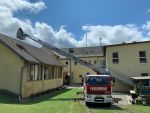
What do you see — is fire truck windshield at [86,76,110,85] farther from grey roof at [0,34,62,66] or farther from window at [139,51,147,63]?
window at [139,51,147,63]

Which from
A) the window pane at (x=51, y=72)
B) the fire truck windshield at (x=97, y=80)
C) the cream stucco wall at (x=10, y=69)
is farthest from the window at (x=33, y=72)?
the fire truck windshield at (x=97, y=80)

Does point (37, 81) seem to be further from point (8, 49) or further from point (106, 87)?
point (106, 87)

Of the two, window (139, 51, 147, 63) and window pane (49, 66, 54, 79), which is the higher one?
window (139, 51, 147, 63)

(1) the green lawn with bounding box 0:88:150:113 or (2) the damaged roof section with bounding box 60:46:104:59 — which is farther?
(2) the damaged roof section with bounding box 60:46:104:59

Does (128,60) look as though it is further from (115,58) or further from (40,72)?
(40,72)

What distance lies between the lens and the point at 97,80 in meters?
18.5

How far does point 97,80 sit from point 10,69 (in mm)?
8632

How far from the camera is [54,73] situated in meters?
34.4

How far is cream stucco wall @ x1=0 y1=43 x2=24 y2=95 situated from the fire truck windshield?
22.3 feet

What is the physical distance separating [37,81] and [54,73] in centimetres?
902

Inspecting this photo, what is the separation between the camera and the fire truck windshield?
59.8ft

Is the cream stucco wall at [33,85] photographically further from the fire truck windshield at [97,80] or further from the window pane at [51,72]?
the fire truck windshield at [97,80]

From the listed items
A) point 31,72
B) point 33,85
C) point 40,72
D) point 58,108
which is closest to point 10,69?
point 31,72

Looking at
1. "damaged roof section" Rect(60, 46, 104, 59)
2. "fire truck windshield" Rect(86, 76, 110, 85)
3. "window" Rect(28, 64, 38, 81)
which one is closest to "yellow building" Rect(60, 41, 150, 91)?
"window" Rect(28, 64, 38, 81)
